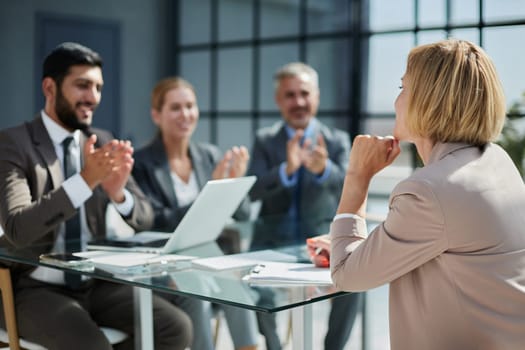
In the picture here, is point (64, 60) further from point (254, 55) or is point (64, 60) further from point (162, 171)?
point (254, 55)

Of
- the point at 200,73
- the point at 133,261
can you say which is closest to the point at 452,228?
A: the point at 133,261

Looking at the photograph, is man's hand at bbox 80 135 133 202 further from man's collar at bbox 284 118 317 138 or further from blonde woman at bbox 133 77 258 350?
man's collar at bbox 284 118 317 138

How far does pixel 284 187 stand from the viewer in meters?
3.74

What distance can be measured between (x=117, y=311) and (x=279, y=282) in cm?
83

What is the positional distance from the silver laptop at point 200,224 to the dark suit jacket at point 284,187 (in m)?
0.50

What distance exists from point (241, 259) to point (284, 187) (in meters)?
1.38

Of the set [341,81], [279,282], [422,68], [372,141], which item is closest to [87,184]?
[279,282]

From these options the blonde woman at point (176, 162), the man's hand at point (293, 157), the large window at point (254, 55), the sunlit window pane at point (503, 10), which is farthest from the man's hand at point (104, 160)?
the large window at point (254, 55)

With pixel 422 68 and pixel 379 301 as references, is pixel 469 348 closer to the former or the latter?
pixel 422 68

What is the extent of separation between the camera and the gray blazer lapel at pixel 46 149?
2.64 m

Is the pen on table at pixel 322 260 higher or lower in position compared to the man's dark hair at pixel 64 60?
lower

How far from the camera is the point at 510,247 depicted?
5.38 feet

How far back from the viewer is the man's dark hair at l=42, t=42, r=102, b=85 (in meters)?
2.72

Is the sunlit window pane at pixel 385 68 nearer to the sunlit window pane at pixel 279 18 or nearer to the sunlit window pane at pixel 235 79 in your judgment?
the sunlit window pane at pixel 279 18
